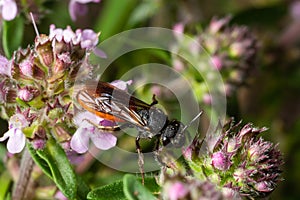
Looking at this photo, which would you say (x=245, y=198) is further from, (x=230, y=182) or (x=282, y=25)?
(x=282, y=25)

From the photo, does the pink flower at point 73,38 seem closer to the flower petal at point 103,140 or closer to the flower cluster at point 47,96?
the flower cluster at point 47,96

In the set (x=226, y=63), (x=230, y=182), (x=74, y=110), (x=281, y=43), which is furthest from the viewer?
(x=281, y=43)

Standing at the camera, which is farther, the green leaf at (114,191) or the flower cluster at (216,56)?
the flower cluster at (216,56)

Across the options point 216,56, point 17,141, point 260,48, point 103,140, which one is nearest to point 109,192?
point 103,140

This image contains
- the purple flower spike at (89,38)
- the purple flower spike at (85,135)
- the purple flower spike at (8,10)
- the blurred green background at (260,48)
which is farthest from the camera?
the blurred green background at (260,48)

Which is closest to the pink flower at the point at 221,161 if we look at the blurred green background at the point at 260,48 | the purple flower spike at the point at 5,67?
the purple flower spike at the point at 5,67

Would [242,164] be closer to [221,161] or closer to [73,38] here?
[221,161]

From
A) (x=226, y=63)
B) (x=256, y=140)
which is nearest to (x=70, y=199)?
(x=256, y=140)
